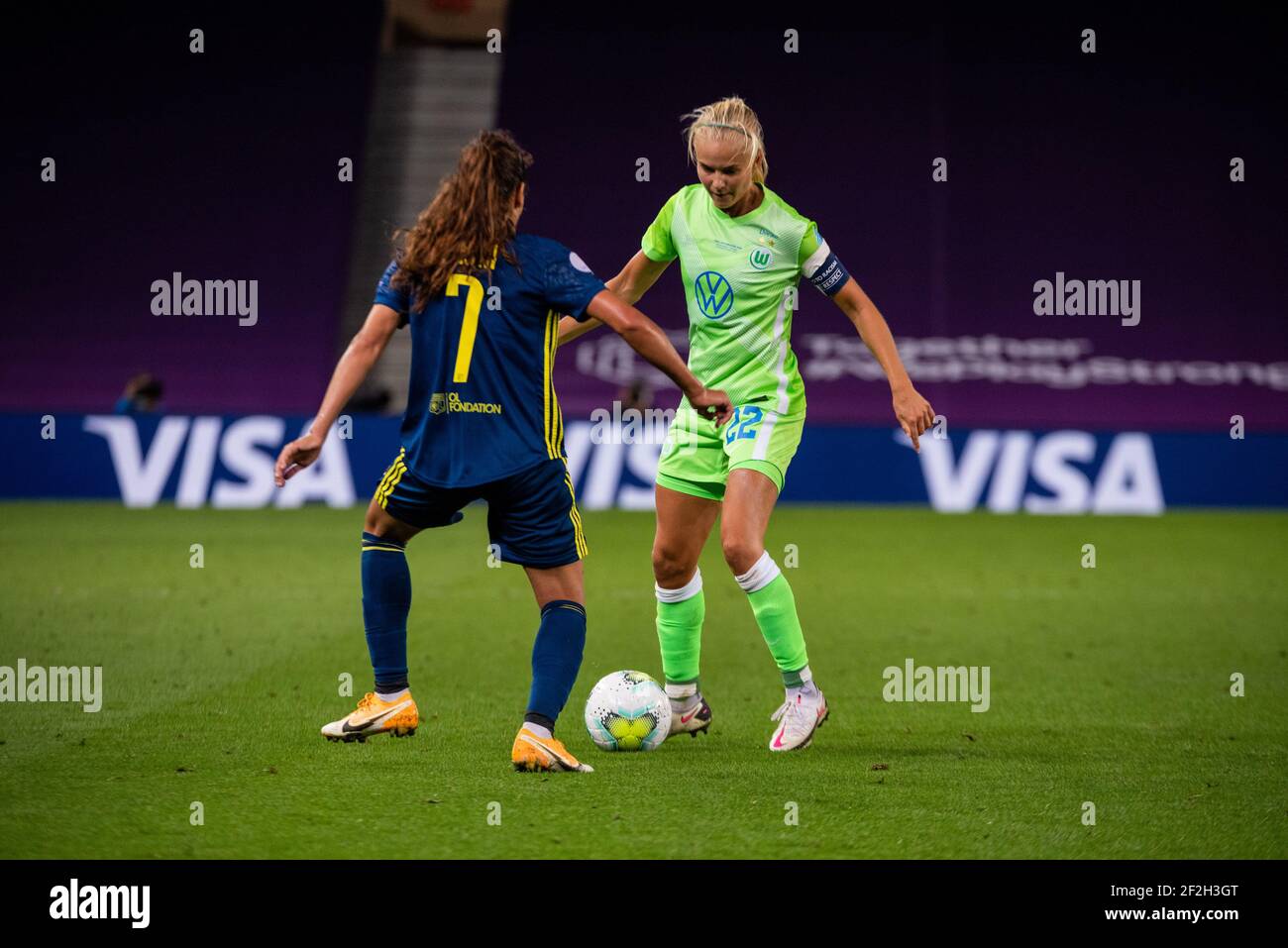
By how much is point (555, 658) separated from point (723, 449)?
974 mm

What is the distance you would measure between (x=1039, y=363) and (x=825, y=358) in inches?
104

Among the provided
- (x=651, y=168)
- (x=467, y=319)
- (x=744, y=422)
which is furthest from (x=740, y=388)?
(x=651, y=168)

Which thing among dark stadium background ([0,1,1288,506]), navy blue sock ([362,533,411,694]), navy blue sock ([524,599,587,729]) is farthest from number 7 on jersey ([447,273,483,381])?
dark stadium background ([0,1,1288,506])

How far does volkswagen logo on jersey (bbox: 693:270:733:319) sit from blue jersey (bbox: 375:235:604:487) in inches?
27.1

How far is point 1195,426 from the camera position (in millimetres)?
20328

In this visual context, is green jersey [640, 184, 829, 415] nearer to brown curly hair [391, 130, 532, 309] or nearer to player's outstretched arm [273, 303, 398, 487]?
brown curly hair [391, 130, 532, 309]

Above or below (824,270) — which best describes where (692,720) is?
below

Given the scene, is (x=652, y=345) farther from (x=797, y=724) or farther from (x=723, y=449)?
(x=797, y=724)

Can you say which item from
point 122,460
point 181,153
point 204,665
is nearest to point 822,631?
point 204,665

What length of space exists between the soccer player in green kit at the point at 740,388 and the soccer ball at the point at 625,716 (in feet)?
1.07

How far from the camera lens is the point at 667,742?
5.52 metres

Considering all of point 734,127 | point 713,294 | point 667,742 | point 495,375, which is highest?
→ point 734,127

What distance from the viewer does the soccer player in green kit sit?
532 cm

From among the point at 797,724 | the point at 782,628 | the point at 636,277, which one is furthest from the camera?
the point at 636,277
